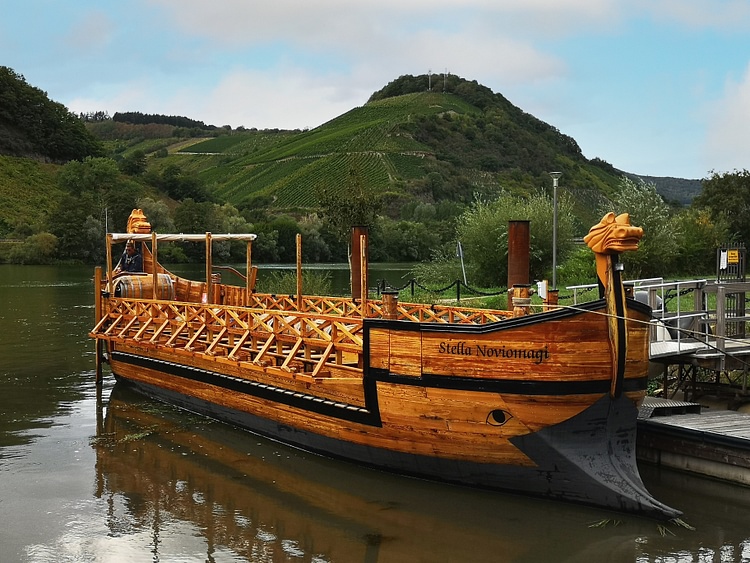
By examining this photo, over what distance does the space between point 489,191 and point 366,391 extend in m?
128

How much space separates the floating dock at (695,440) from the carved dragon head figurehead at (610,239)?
116 inches

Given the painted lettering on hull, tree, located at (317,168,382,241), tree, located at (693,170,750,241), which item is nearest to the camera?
the painted lettering on hull

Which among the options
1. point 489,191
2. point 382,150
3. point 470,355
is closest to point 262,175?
point 382,150

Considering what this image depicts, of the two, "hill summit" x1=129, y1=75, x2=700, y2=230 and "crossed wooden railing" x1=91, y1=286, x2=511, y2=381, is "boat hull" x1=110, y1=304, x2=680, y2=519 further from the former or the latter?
"hill summit" x1=129, y1=75, x2=700, y2=230

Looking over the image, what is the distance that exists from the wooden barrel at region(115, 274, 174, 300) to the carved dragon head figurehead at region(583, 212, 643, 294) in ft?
37.1

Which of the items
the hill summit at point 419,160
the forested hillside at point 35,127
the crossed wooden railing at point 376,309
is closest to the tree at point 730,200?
the crossed wooden railing at point 376,309

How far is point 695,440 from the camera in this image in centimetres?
1164

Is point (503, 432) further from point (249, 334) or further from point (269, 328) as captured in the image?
point (249, 334)

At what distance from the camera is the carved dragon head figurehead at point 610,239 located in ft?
33.6

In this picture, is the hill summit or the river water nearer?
the river water

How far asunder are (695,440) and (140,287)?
1280cm

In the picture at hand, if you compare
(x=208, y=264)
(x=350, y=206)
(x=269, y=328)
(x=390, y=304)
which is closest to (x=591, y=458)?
(x=390, y=304)

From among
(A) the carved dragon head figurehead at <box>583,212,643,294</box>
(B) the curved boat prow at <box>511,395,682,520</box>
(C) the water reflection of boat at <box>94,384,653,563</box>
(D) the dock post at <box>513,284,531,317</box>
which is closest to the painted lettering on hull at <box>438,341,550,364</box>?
(B) the curved boat prow at <box>511,395,682,520</box>

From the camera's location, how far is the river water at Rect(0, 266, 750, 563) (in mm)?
9289
